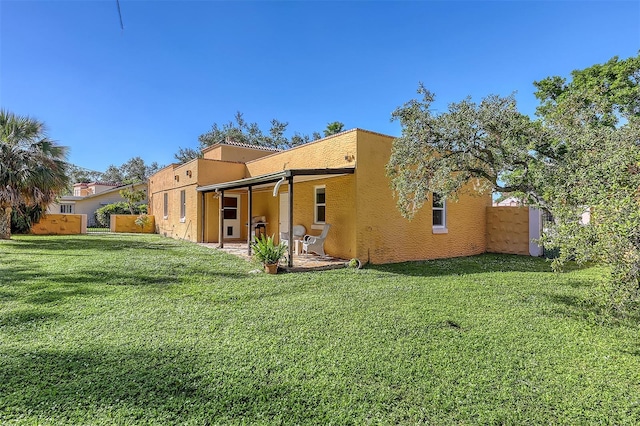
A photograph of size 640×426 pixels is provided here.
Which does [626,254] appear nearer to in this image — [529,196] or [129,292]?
[529,196]

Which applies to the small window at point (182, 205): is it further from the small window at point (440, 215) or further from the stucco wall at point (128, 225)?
the small window at point (440, 215)

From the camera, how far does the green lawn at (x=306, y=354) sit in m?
3.30

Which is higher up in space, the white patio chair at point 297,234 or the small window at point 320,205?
the small window at point 320,205

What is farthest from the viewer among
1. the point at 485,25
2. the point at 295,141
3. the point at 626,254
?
the point at 295,141

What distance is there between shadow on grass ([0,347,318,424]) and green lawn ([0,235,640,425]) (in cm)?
2

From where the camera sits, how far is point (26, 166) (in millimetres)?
15461

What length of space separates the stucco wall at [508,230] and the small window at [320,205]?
8.20 metres

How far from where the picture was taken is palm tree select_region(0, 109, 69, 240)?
15203 millimetres

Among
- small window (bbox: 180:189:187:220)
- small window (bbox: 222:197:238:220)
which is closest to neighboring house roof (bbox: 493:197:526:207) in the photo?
small window (bbox: 222:197:238:220)

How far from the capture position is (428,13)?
12945mm

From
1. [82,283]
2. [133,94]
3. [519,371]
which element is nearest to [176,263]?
[82,283]

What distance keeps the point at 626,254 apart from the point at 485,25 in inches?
465

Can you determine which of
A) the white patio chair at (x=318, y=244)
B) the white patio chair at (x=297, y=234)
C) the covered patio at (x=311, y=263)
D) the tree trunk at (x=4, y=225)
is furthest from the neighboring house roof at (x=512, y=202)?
the tree trunk at (x=4, y=225)

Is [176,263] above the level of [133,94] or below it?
below
